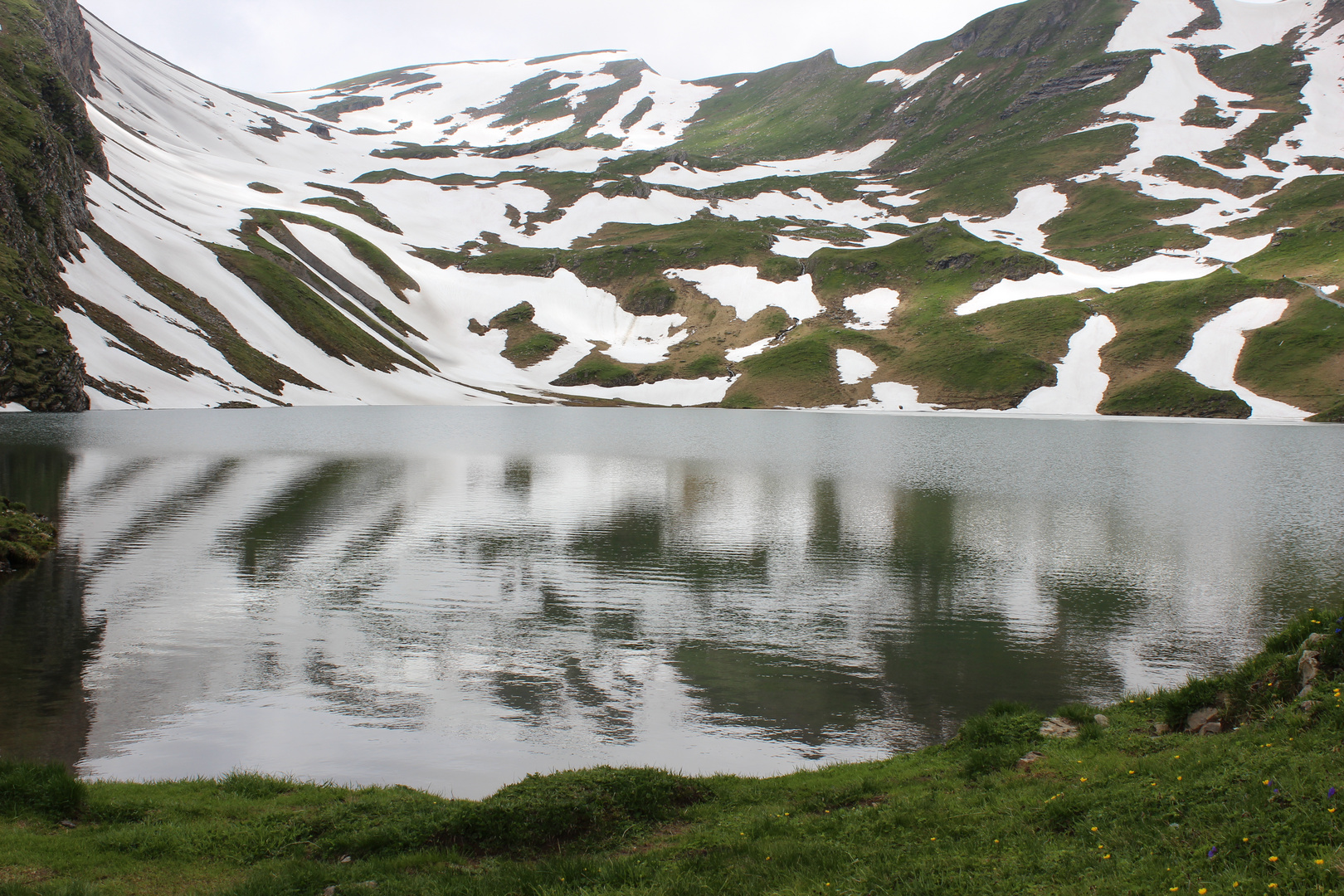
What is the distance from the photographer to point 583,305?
19450 centimetres

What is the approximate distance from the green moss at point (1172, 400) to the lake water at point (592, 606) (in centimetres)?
7866

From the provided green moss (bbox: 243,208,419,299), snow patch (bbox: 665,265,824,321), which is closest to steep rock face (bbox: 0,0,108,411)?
green moss (bbox: 243,208,419,299)

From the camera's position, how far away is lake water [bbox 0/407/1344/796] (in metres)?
15.1

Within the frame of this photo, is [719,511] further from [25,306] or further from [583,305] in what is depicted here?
[583,305]

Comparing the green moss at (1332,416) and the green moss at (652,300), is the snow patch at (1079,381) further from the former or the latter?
the green moss at (652,300)

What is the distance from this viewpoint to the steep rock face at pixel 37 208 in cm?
8331

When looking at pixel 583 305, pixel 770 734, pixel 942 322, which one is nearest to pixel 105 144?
pixel 583 305

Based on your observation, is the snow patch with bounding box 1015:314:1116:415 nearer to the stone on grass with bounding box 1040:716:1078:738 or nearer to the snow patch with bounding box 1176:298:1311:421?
the snow patch with bounding box 1176:298:1311:421

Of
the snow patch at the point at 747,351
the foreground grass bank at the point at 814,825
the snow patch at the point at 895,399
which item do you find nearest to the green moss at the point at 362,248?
the snow patch at the point at 747,351

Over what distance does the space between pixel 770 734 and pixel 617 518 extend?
74.6 ft

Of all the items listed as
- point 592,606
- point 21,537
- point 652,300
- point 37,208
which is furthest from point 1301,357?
point 37,208

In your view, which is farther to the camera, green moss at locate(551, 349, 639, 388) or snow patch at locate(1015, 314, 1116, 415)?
green moss at locate(551, 349, 639, 388)

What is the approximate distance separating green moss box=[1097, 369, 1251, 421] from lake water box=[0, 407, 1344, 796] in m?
78.7

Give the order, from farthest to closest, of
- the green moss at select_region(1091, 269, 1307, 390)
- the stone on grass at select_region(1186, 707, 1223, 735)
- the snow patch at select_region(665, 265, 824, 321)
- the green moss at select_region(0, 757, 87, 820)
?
the snow patch at select_region(665, 265, 824, 321), the green moss at select_region(1091, 269, 1307, 390), the stone on grass at select_region(1186, 707, 1223, 735), the green moss at select_region(0, 757, 87, 820)
